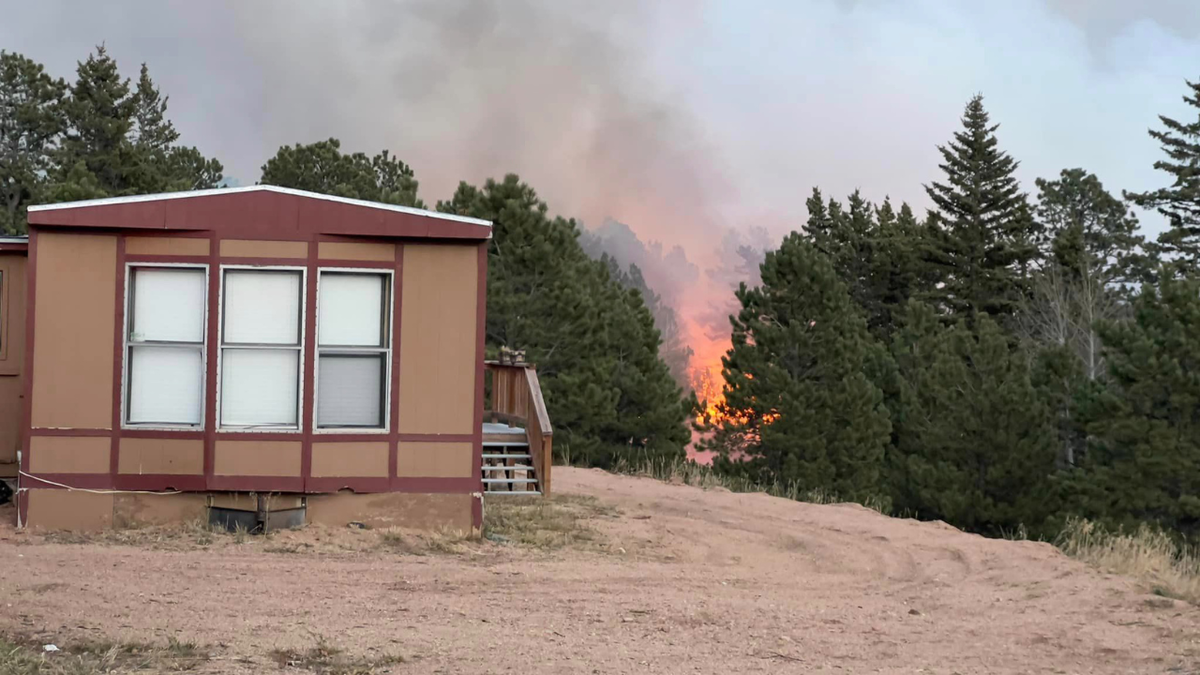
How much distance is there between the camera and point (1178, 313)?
848 inches

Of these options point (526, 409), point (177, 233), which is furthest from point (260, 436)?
point (526, 409)

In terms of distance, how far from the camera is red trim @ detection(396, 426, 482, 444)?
1098cm

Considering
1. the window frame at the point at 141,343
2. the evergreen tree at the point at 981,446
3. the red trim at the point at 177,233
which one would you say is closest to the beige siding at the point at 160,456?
the window frame at the point at 141,343

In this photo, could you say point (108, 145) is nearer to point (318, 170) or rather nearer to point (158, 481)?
point (318, 170)

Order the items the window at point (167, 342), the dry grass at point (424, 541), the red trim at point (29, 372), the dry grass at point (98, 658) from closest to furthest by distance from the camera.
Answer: the dry grass at point (98, 658)
the dry grass at point (424, 541)
the red trim at point (29, 372)
the window at point (167, 342)

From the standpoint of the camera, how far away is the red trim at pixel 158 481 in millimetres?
10758

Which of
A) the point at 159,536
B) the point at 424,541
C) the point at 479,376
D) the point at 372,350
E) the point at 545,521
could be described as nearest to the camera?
the point at 159,536

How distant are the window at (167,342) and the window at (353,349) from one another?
1.11 m

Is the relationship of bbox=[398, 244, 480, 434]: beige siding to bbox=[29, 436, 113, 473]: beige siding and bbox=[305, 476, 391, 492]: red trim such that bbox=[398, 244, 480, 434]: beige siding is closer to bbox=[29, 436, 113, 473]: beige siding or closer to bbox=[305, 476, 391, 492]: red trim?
bbox=[305, 476, 391, 492]: red trim

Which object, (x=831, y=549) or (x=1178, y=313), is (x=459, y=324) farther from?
(x=1178, y=313)

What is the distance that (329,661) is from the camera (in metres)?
6.49

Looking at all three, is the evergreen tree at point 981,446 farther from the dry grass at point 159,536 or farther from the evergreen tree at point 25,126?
the evergreen tree at point 25,126

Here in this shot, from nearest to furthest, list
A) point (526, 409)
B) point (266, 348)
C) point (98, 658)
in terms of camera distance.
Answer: point (98, 658)
point (266, 348)
point (526, 409)

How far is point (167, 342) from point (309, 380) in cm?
135
